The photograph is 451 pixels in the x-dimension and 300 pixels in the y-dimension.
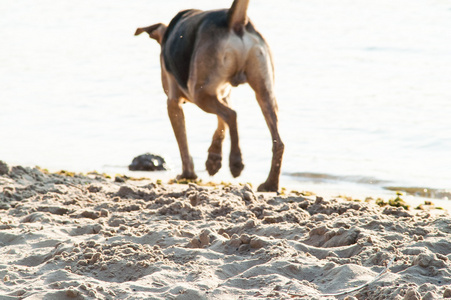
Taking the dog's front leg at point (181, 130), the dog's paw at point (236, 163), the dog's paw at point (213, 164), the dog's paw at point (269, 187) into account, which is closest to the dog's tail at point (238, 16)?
the dog's paw at point (236, 163)

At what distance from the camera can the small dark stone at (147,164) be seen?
916 cm

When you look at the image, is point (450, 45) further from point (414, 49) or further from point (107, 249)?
point (107, 249)

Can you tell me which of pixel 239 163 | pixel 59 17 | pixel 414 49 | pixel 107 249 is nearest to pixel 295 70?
pixel 414 49

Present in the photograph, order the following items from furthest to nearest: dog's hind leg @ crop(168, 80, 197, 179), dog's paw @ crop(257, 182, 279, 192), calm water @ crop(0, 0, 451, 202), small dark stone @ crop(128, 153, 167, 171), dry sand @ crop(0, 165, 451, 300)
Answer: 1. calm water @ crop(0, 0, 451, 202)
2. small dark stone @ crop(128, 153, 167, 171)
3. dog's hind leg @ crop(168, 80, 197, 179)
4. dog's paw @ crop(257, 182, 279, 192)
5. dry sand @ crop(0, 165, 451, 300)

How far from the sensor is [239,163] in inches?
271

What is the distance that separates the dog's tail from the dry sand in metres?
1.70

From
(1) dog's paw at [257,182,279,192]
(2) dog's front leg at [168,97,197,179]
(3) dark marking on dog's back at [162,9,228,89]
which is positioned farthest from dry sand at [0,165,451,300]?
(2) dog's front leg at [168,97,197,179]

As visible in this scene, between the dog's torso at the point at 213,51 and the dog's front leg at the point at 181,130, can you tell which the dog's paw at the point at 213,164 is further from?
the dog's front leg at the point at 181,130

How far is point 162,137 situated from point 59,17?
63.2 ft

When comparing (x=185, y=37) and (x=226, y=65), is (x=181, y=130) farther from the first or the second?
(x=226, y=65)

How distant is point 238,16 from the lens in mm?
6832

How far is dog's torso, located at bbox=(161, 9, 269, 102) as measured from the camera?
268 inches

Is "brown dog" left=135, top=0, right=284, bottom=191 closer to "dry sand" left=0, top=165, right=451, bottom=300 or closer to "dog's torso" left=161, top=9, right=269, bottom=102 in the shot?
"dog's torso" left=161, top=9, right=269, bottom=102

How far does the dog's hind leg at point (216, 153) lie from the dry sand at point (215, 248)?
0.98m
